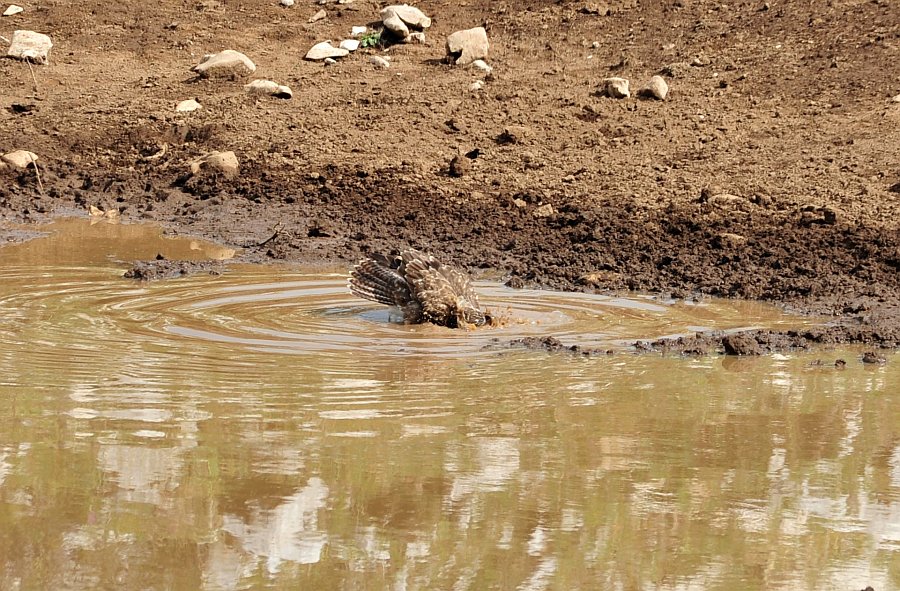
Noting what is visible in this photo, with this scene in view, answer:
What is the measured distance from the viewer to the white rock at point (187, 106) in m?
17.3

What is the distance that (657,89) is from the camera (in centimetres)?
1602

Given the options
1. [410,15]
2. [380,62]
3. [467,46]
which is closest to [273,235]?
[380,62]

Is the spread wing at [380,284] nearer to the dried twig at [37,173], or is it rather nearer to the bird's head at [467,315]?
the bird's head at [467,315]

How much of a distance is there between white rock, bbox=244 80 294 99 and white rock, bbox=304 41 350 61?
1.14m

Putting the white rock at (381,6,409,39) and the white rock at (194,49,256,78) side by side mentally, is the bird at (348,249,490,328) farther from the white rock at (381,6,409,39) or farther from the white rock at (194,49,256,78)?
the white rock at (381,6,409,39)

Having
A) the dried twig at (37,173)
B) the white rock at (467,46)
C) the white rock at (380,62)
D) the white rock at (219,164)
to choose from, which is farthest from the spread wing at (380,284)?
the white rock at (380,62)

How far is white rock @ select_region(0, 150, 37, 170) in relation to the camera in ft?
51.6

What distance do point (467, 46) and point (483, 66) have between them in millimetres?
494

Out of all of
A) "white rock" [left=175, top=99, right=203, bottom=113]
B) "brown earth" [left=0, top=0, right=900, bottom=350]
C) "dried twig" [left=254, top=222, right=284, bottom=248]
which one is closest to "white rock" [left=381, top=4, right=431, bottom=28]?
"brown earth" [left=0, top=0, right=900, bottom=350]

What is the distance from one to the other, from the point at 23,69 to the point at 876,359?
14.2 meters

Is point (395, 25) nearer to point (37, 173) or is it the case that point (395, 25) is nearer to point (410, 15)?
point (410, 15)

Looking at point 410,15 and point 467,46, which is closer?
point 467,46

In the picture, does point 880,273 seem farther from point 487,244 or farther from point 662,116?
point 662,116

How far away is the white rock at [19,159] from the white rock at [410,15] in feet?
18.2
